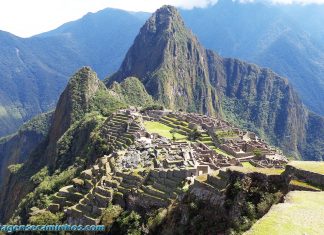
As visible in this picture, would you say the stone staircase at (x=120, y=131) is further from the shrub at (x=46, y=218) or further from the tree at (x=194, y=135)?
the shrub at (x=46, y=218)

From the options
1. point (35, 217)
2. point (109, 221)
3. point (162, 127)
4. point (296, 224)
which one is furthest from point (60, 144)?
point (296, 224)

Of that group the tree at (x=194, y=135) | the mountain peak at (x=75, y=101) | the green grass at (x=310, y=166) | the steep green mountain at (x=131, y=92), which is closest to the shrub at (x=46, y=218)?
the green grass at (x=310, y=166)

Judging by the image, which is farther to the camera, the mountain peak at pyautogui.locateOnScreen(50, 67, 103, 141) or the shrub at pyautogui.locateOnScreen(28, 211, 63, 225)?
the mountain peak at pyautogui.locateOnScreen(50, 67, 103, 141)

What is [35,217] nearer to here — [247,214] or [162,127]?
[247,214]

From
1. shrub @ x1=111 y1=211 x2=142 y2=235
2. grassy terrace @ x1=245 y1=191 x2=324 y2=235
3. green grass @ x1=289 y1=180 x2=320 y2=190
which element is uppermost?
green grass @ x1=289 y1=180 x2=320 y2=190

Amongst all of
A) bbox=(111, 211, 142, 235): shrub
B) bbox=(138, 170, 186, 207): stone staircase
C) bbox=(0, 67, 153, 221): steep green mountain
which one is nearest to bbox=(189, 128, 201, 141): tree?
bbox=(0, 67, 153, 221): steep green mountain

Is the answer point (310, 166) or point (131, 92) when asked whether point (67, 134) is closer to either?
point (131, 92)

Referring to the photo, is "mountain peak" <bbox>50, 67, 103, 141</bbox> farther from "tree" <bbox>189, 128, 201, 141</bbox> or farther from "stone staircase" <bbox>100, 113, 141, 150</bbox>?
"tree" <bbox>189, 128, 201, 141</bbox>
